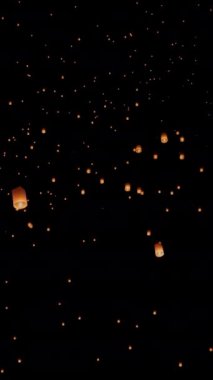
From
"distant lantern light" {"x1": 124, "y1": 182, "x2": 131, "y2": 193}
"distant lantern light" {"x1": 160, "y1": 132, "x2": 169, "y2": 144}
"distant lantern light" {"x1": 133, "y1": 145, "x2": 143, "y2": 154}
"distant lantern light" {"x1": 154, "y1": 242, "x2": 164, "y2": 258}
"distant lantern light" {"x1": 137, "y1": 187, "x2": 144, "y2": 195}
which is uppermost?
"distant lantern light" {"x1": 160, "y1": 132, "x2": 169, "y2": 144}

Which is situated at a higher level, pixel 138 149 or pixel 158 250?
pixel 138 149

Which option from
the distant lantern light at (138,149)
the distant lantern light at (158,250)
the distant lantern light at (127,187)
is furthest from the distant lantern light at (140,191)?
the distant lantern light at (158,250)

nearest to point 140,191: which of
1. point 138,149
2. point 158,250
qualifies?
point 138,149

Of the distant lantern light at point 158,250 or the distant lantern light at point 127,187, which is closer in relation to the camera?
the distant lantern light at point 158,250

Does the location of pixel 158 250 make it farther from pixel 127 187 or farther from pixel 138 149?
pixel 138 149

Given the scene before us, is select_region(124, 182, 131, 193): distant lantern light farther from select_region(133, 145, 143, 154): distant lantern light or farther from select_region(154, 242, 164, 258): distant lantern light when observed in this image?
select_region(154, 242, 164, 258): distant lantern light

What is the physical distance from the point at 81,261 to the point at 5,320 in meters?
0.56

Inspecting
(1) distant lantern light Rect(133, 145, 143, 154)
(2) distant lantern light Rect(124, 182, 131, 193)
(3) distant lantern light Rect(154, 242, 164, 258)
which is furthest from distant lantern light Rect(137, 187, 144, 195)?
(3) distant lantern light Rect(154, 242, 164, 258)

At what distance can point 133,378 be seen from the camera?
2797mm

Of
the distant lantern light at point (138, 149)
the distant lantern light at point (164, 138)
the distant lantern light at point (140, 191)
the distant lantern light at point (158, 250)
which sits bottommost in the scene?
the distant lantern light at point (158, 250)

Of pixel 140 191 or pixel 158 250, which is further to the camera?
pixel 140 191

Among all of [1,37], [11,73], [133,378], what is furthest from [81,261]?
[1,37]

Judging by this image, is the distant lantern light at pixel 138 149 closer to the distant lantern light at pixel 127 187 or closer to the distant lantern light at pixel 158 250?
the distant lantern light at pixel 127 187

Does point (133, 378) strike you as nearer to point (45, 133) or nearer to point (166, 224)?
point (166, 224)
